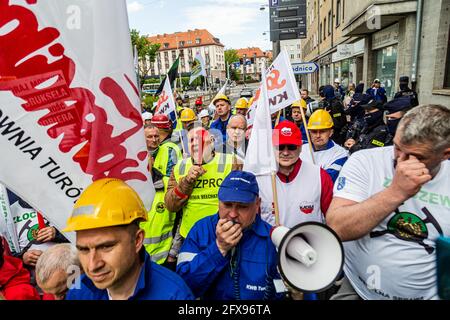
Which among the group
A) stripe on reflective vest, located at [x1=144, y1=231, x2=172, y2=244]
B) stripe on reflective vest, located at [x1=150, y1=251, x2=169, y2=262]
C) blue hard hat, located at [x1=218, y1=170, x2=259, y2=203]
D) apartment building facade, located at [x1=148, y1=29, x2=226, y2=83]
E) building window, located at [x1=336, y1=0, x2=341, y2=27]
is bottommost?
stripe on reflective vest, located at [x1=150, y1=251, x2=169, y2=262]

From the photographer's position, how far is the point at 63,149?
1727 mm

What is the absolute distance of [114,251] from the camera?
146 cm

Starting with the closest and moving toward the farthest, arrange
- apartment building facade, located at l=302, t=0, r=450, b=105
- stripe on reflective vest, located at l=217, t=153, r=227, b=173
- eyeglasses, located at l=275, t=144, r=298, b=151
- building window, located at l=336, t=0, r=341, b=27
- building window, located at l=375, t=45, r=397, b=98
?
1. eyeglasses, located at l=275, t=144, r=298, b=151
2. stripe on reflective vest, located at l=217, t=153, r=227, b=173
3. apartment building facade, located at l=302, t=0, r=450, b=105
4. building window, located at l=375, t=45, r=397, b=98
5. building window, located at l=336, t=0, r=341, b=27

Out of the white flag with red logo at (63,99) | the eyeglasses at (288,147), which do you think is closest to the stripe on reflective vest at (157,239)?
the white flag with red logo at (63,99)

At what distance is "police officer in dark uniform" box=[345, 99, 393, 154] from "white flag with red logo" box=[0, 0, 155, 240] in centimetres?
361

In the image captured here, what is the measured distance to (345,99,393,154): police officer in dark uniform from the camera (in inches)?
173

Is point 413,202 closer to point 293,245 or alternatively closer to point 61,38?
point 293,245

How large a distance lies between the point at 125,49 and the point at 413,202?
178cm

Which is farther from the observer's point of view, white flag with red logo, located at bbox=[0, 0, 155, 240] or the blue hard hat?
the blue hard hat

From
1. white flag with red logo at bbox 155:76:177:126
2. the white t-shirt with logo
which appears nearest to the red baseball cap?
the white t-shirt with logo

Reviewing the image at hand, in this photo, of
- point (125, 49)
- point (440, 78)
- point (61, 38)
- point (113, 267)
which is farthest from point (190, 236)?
point (440, 78)

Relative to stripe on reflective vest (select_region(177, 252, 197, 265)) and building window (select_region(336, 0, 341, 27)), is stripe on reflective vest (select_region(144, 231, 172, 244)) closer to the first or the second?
stripe on reflective vest (select_region(177, 252, 197, 265))

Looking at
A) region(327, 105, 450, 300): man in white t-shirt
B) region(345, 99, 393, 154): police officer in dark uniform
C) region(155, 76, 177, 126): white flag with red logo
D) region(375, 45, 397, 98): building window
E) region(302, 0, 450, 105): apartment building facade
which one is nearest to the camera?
region(327, 105, 450, 300): man in white t-shirt

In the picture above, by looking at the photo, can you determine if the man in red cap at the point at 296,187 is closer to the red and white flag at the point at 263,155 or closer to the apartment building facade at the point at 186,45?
the red and white flag at the point at 263,155
